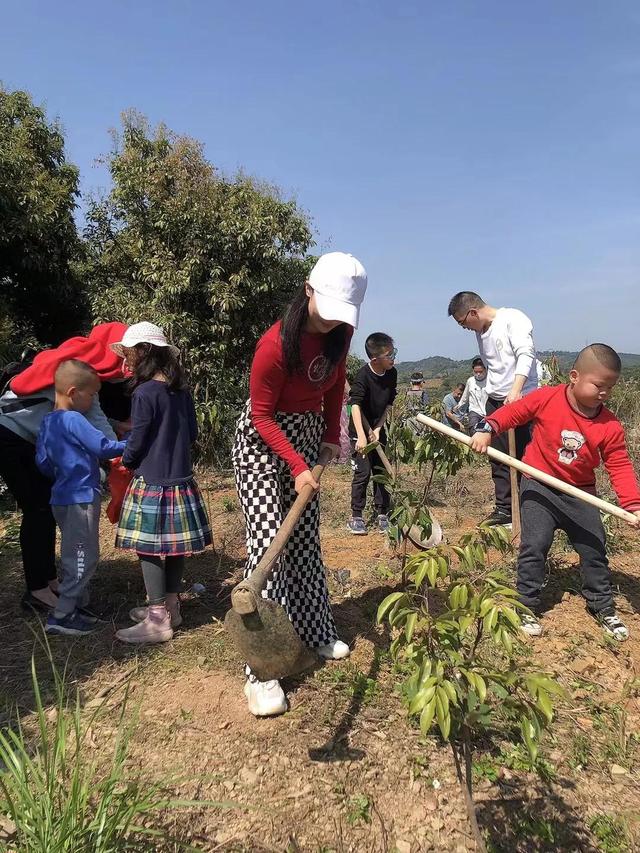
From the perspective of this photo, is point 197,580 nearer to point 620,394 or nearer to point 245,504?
point 245,504

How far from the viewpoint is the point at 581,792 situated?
71.6 inches

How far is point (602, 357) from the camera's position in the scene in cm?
256

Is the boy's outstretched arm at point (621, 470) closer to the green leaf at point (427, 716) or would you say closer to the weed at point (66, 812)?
the green leaf at point (427, 716)

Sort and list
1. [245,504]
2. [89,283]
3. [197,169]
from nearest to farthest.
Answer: [245,504]
[89,283]
[197,169]

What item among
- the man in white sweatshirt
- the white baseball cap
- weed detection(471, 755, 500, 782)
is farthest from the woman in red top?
the man in white sweatshirt

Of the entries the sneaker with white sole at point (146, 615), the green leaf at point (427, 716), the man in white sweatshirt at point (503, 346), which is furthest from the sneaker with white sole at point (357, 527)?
the green leaf at point (427, 716)

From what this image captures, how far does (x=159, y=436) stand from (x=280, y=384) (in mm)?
797

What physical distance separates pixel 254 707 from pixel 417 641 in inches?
32.9

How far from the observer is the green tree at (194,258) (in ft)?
26.3

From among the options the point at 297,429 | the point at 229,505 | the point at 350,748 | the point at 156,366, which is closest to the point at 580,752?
the point at 350,748

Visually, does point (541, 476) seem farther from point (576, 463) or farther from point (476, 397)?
point (476, 397)

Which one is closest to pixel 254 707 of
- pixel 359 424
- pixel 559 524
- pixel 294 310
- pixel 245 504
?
pixel 245 504

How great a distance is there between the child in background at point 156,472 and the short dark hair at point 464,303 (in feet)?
7.21

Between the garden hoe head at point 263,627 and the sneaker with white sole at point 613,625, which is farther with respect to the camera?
the sneaker with white sole at point 613,625
